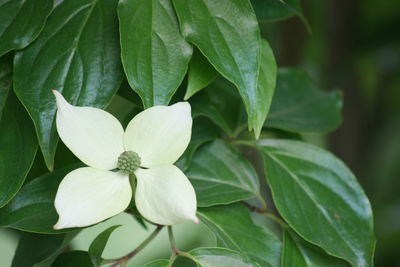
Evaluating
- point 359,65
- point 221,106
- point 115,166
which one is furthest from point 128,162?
point 359,65

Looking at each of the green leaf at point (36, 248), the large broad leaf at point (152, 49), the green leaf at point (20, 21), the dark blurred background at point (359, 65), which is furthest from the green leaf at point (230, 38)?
the dark blurred background at point (359, 65)

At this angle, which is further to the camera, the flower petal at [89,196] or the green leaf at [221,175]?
the green leaf at [221,175]

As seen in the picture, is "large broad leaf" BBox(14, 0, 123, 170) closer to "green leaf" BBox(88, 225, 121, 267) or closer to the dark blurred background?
"green leaf" BBox(88, 225, 121, 267)

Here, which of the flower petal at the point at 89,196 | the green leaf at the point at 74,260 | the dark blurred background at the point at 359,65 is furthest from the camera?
the dark blurred background at the point at 359,65

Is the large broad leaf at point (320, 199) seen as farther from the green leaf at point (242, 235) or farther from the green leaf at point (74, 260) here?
the green leaf at point (74, 260)

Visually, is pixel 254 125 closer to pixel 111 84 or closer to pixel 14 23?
pixel 111 84

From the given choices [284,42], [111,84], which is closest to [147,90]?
[111,84]
